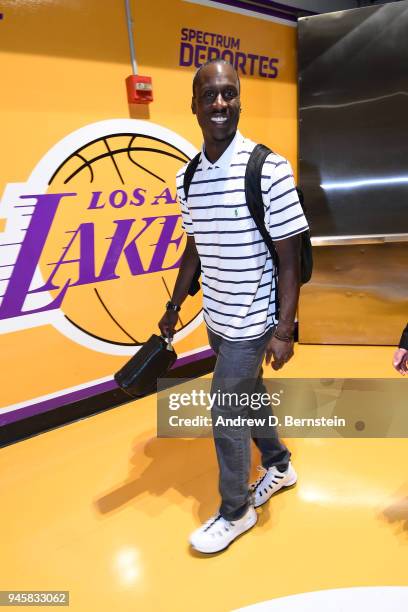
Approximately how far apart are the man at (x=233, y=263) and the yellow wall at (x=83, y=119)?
1.10 metres

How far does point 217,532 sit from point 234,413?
502mm

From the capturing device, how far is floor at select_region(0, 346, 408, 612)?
5.18ft

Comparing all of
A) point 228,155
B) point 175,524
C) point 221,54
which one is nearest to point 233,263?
point 228,155

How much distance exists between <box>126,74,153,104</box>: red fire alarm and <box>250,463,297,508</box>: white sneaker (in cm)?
214

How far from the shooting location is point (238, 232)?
1.47 metres

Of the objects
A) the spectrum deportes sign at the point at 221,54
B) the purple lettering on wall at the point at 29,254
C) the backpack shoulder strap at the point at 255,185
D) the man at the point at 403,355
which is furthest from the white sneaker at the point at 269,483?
the spectrum deportes sign at the point at 221,54

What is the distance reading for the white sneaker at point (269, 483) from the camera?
76.6 inches

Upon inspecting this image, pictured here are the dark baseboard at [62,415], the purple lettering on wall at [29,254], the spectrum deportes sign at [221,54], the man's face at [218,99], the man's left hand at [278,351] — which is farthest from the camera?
the spectrum deportes sign at [221,54]

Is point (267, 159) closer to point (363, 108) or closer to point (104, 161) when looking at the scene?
point (104, 161)

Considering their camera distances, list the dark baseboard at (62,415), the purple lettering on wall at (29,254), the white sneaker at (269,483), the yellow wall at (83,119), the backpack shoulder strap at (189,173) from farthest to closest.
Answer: the dark baseboard at (62,415), the purple lettering on wall at (29,254), the yellow wall at (83,119), the white sneaker at (269,483), the backpack shoulder strap at (189,173)

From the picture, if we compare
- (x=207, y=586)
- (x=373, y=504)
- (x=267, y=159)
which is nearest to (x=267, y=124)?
(x=267, y=159)

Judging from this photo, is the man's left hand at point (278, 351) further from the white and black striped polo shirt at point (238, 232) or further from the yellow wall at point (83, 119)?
the yellow wall at point (83, 119)

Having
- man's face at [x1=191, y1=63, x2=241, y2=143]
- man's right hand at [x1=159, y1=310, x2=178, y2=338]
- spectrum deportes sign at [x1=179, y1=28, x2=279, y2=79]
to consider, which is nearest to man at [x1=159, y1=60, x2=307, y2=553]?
man's face at [x1=191, y1=63, x2=241, y2=143]

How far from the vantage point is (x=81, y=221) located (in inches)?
102
